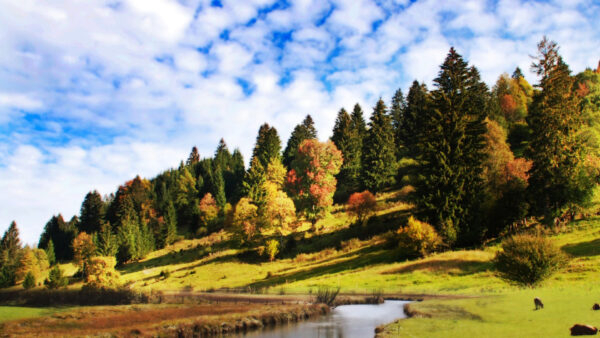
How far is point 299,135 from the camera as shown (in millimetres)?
123062

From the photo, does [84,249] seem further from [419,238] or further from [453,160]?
[453,160]

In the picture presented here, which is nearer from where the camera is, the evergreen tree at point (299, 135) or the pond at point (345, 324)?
the pond at point (345, 324)

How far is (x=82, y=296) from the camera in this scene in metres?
42.9

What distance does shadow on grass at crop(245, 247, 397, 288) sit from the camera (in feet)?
168

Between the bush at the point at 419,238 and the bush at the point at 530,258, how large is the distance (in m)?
21.1

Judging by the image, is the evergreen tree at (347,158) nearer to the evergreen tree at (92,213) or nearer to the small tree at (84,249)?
the small tree at (84,249)

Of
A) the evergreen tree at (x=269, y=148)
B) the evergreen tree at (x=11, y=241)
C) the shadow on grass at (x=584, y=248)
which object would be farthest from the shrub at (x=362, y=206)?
the evergreen tree at (x=11, y=241)

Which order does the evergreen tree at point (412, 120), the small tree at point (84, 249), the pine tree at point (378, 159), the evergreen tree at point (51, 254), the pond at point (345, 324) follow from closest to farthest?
1. the pond at point (345, 324)
2. the pine tree at point (378, 159)
3. the small tree at point (84, 249)
4. the evergreen tree at point (412, 120)
5. the evergreen tree at point (51, 254)

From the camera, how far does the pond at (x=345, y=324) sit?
22.7 metres

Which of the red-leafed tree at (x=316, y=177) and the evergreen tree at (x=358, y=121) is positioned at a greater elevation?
the evergreen tree at (x=358, y=121)

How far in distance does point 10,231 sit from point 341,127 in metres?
116

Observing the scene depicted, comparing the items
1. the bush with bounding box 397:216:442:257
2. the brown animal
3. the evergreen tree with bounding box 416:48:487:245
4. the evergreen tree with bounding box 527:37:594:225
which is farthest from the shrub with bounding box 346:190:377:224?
the brown animal

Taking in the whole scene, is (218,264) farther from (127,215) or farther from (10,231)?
(10,231)

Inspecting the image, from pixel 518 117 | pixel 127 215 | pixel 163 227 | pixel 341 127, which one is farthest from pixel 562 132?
pixel 127 215
